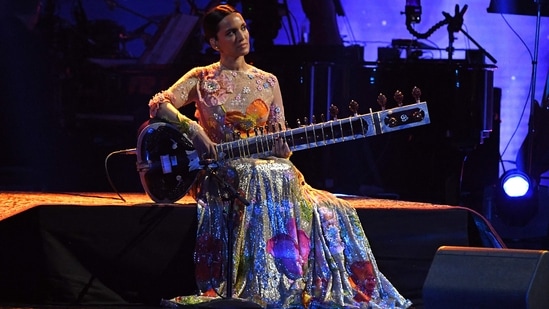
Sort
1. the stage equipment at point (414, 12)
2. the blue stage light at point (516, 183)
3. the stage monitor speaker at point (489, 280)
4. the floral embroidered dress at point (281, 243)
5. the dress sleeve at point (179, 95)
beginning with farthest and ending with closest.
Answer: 1. the stage equipment at point (414, 12)
2. the blue stage light at point (516, 183)
3. the dress sleeve at point (179, 95)
4. the floral embroidered dress at point (281, 243)
5. the stage monitor speaker at point (489, 280)

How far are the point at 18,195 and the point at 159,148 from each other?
1.14 metres

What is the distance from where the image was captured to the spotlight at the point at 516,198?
7.77 m

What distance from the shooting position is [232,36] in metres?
5.49

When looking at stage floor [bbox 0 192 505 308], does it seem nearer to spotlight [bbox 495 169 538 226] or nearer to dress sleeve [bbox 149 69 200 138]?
dress sleeve [bbox 149 69 200 138]

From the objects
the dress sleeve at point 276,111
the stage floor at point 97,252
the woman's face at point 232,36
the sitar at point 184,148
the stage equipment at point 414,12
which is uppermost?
the stage equipment at point 414,12

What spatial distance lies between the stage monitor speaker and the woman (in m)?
1.24

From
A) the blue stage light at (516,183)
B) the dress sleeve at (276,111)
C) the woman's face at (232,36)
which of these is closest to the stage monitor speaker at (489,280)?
the dress sleeve at (276,111)

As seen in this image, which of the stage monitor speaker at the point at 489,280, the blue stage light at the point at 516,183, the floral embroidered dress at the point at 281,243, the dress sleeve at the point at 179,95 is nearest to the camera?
the stage monitor speaker at the point at 489,280

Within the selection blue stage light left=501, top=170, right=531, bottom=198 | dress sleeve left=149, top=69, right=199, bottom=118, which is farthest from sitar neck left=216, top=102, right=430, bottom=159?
blue stage light left=501, top=170, right=531, bottom=198

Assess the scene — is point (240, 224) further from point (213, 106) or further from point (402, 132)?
point (402, 132)

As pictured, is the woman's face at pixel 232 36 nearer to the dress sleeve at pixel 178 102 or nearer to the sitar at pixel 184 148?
the dress sleeve at pixel 178 102

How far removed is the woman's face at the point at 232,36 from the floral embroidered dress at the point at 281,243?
0.79 feet

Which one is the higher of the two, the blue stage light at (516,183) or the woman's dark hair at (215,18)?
the woman's dark hair at (215,18)

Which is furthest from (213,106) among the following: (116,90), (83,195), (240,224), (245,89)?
(116,90)
